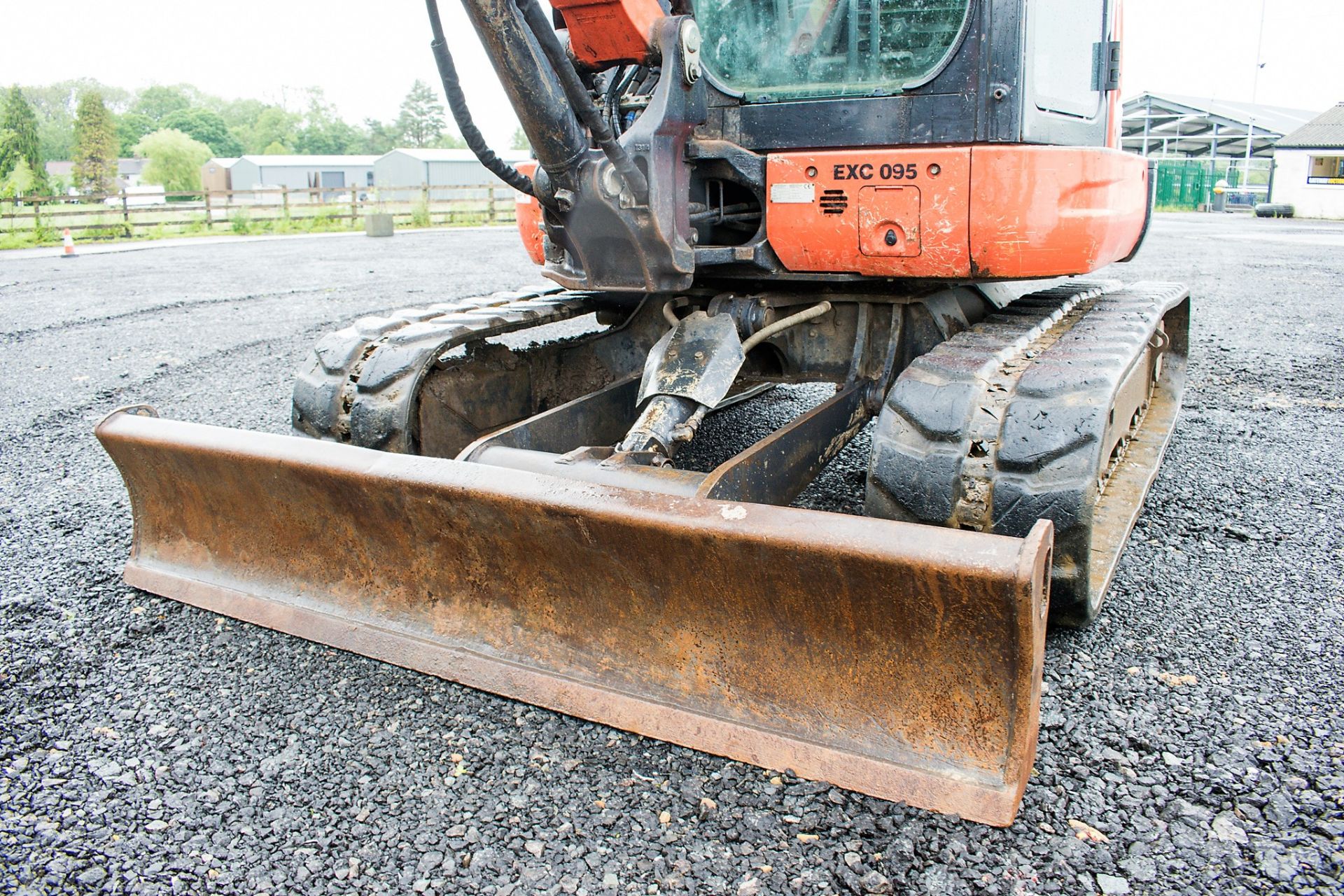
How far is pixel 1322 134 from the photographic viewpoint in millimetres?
31641

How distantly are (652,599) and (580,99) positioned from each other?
139 centimetres

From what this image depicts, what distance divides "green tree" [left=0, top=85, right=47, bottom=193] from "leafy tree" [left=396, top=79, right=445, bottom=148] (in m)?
56.3

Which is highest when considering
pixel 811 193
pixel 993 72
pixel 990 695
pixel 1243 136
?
pixel 1243 136

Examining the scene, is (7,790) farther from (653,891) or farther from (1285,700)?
(1285,700)

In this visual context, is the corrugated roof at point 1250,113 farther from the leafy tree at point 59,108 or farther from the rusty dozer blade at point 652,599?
the leafy tree at point 59,108

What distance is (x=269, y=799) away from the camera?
2.32 meters

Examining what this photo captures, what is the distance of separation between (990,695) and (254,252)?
1868cm

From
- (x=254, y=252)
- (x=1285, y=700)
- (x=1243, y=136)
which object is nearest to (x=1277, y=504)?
(x=1285, y=700)

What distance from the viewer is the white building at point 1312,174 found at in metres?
29.5

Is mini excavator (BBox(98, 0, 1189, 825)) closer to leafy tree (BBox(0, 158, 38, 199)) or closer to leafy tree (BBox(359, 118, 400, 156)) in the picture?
leafy tree (BBox(0, 158, 38, 199))

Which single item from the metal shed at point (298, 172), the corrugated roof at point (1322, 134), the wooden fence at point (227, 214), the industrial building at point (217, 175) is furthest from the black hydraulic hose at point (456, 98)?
the industrial building at point (217, 175)

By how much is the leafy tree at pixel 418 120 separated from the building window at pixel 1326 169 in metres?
81.2

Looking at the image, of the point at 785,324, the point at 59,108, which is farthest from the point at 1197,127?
the point at 59,108

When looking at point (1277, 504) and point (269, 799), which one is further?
point (1277, 504)
